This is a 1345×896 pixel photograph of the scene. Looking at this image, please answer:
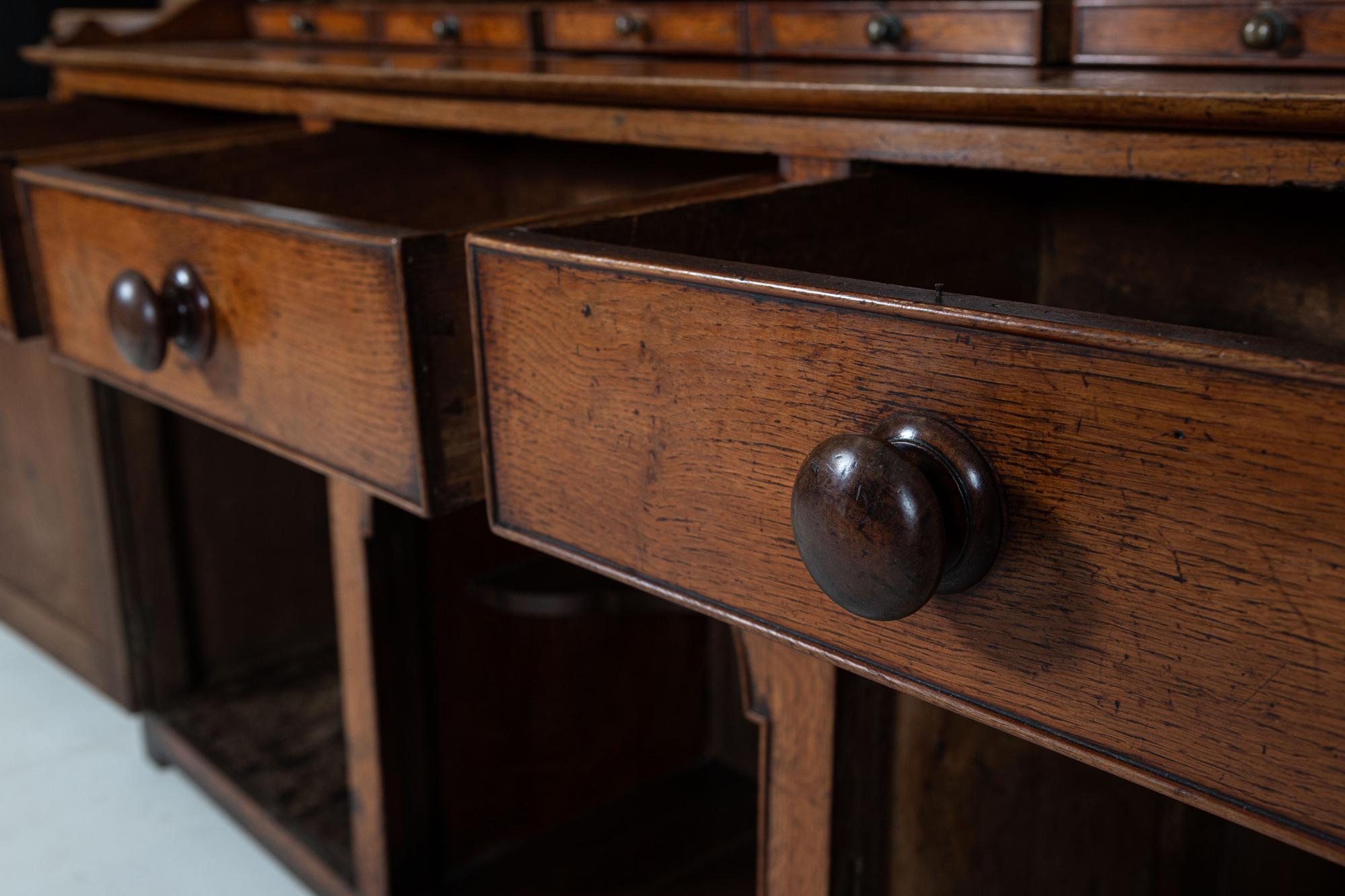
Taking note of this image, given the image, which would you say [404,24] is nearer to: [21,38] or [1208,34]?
[1208,34]

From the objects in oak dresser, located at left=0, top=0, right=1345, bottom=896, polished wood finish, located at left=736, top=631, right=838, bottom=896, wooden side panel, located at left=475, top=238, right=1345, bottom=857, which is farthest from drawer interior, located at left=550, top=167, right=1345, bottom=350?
polished wood finish, located at left=736, top=631, right=838, bottom=896

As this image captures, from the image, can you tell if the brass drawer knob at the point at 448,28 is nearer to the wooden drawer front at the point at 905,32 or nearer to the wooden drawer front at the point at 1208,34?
the wooden drawer front at the point at 905,32

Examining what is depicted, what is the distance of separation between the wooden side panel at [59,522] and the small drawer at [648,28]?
0.69 meters

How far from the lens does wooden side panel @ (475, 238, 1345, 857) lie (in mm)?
399

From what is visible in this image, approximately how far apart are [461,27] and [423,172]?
0.68 feet

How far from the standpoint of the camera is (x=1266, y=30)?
28.0 inches

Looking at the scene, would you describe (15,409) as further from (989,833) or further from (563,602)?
(989,833)

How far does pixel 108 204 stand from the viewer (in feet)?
2.94

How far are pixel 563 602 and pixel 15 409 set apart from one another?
841 mm

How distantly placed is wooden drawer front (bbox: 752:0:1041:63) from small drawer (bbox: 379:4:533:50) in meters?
0.32

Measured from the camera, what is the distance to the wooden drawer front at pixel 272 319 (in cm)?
71

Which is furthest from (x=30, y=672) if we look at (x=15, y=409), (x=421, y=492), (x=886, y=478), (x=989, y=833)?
(x=886, y=478)

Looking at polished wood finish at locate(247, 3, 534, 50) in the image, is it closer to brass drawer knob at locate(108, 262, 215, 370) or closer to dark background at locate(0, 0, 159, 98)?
brass drawer knob at locate(108, 262, 215, 370)

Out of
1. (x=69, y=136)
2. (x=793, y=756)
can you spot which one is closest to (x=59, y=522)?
(x=69, y=136)
